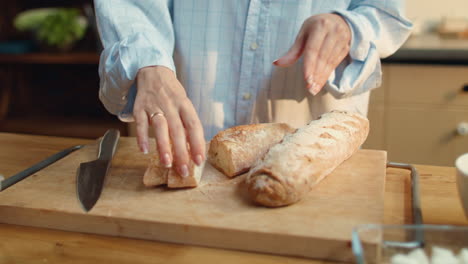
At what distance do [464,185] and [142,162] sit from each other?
0.58 metres

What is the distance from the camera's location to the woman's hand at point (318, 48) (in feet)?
2.93

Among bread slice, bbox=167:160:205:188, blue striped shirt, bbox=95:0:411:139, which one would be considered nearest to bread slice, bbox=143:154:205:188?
bread slice, bbox=167:160:205:188

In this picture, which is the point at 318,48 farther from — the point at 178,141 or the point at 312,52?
the point at 178,141

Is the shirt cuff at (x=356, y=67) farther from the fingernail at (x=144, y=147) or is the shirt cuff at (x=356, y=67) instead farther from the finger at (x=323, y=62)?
the fingernail at (x=144, y=147)

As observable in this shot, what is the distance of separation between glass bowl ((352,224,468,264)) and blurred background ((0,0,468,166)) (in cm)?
141

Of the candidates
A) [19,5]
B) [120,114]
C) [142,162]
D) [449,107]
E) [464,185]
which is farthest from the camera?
[19,5]

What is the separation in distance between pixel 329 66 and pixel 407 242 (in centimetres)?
50

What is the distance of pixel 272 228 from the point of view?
646mm

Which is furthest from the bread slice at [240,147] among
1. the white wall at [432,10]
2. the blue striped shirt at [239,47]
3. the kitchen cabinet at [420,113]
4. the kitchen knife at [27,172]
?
the white wall at [432,10]

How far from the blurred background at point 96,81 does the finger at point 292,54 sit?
1.02 m

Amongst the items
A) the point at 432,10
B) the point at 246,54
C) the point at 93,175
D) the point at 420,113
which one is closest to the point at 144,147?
the point at 93,175

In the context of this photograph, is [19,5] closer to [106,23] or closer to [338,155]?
[106,23]

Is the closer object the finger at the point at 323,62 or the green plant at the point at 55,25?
the finger at the point at 323,62

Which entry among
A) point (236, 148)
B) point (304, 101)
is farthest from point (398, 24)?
point (236, 148)
